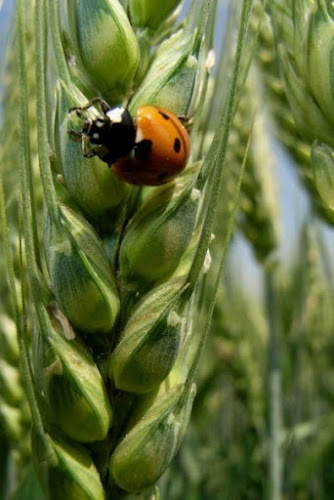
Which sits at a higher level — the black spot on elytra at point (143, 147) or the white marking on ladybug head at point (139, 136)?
the white marking on ladybug head at point (139, 136)

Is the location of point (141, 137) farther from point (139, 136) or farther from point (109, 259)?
point (109, 259)

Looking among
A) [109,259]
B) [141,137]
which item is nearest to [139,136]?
[141,137]

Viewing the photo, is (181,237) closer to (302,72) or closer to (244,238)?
(302,72)

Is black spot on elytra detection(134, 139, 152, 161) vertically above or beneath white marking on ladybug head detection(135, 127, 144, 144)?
beneath

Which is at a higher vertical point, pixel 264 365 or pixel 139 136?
pixel 139 136

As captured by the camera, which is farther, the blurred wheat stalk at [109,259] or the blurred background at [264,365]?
the blurred background at [264,365]

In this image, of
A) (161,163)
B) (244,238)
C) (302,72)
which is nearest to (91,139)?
(161,163)

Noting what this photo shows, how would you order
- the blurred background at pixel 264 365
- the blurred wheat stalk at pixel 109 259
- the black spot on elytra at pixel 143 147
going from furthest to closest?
the blurred background at pixel 264 365 < the black spot on elytra at pixel 143 147 < the blurred wheat stalk at pixel 109 259

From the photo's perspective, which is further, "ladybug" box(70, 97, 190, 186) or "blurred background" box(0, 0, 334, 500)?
"blurred background" box(0, 0, 334, 500)
